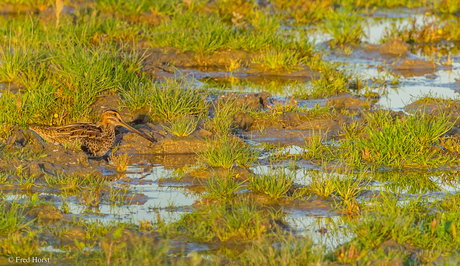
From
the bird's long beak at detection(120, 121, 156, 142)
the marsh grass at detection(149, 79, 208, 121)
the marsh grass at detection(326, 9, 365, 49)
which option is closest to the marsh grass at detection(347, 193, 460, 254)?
the bird's long beak at detection(120, 121, 156, 142)

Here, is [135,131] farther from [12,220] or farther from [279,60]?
[279,60]

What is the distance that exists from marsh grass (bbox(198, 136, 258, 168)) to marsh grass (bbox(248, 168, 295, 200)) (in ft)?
2.05

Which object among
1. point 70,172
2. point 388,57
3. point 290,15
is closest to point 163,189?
point 70,172

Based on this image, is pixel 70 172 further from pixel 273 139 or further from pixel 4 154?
pixel 273 139

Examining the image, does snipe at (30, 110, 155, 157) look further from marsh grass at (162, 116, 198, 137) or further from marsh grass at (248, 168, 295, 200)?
marsh grass at (248, 168, 295, 200)

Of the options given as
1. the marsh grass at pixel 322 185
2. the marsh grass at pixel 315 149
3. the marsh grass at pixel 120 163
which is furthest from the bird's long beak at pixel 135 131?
the marsh grass at pixel 322 185

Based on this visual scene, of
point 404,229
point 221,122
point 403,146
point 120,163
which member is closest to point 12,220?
point 120,163

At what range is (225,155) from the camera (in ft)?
22.8

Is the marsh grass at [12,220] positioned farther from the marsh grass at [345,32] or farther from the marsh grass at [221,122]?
the marsh grass at [345,32]

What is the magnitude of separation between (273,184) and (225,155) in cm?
90

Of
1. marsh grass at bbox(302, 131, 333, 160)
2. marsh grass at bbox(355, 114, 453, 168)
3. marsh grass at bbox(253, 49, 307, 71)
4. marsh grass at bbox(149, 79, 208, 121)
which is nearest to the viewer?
marsh grass at bbox(355, 114, 453, 168)

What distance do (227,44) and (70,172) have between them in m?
5.87

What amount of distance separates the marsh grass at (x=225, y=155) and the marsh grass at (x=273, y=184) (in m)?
0.62

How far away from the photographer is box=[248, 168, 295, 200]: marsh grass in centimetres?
619
